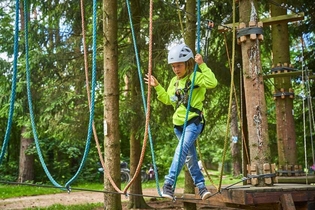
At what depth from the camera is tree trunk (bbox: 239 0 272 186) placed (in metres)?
4.60

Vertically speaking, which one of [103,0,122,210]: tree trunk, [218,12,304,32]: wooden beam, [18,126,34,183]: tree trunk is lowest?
[18,126,34,183]: tree trunk

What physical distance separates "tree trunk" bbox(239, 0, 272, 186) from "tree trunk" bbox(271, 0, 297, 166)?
8.17 ft

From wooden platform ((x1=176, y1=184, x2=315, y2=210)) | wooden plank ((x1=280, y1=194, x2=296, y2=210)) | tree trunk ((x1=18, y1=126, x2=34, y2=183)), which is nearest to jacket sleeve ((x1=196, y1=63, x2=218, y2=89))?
wooden platform ((x1=176, y1=184, x2=315, y2=210))

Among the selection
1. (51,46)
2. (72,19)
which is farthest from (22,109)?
(72,19)

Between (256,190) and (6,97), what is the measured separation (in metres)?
8.00

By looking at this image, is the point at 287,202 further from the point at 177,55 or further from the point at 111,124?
the point at 111,124

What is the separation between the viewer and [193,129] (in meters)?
3.61

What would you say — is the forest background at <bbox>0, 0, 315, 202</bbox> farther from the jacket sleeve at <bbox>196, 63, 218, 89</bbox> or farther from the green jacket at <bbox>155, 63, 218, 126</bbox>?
the jacket sleeve at <bbox>196, 63, 218, 89</bbox>

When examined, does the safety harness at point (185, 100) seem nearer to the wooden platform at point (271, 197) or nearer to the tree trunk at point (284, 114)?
the wooden platform at point (271, 197)

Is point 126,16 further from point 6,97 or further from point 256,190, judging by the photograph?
point 256,190

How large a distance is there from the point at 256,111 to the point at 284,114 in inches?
106

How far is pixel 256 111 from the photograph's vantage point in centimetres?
465

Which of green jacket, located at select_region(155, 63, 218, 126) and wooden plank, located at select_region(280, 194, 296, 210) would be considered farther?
wooden plank, located at select_region(280, 194, 296, 210)

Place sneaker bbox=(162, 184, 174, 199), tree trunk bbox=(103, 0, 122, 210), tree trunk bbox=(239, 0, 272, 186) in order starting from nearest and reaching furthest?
sneaker bbox=(162, 184, 174, 199), tree trunk bbox=(239, 0, 272, 186), tree trunk bbox=(103, 0, 122, 210)
